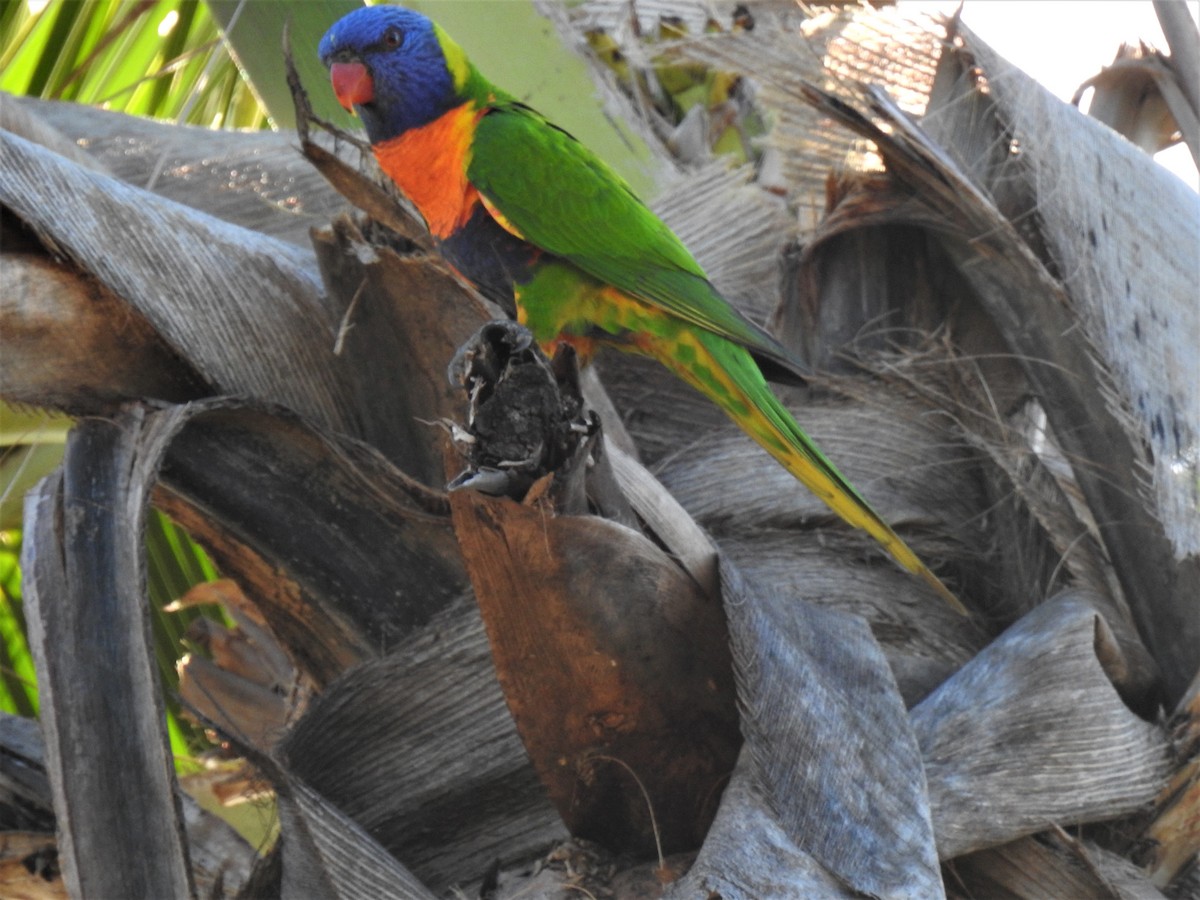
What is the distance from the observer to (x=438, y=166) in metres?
2.02

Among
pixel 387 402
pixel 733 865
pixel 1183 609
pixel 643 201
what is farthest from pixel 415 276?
pixel 1183 609

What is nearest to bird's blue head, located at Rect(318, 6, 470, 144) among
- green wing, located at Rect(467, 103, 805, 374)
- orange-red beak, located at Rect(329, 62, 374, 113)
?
orange-red beak, located at Rect(329, 62, 374, 113)

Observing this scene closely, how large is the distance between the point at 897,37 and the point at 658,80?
58 cm

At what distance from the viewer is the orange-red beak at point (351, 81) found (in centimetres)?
208

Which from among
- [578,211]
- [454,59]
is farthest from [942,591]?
[454,59]

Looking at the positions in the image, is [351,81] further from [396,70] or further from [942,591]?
[942,591]

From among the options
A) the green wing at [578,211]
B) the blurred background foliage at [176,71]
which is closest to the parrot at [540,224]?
the green wing at [578,211]

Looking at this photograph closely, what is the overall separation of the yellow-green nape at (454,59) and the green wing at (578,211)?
0.18 metres

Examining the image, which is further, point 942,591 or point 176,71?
point 176,71

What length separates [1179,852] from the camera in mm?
1459

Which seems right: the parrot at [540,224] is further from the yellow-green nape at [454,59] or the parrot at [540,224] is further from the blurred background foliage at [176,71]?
the blurred background foliage at [176,71]

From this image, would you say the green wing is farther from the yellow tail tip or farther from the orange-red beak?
the yellow tail tip

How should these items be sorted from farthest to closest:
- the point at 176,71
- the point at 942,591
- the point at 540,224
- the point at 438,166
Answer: the point at 176,71, the point at 438,166, the point at 540,224, the point at 942,591

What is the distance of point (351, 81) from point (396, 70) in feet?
0.27
